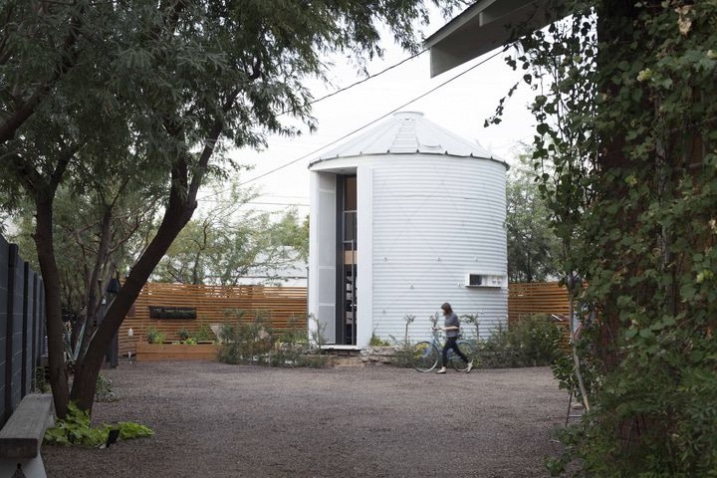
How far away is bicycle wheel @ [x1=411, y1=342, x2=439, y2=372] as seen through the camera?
70.8ft

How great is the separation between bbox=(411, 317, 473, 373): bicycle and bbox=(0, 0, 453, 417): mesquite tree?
11.7 meters

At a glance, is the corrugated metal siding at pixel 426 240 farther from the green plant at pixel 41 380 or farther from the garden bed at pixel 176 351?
the green plant at pixel 41 380

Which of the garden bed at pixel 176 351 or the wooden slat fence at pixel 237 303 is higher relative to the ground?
the wooden slat fence at pixel 237 303

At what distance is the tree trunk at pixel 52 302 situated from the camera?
9461 millimetres

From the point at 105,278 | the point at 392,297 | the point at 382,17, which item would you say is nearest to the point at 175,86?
the point at 382,17

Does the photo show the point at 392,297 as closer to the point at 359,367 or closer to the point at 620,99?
the point at 359,367

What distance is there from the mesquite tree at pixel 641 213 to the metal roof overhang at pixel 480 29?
1.64 ft

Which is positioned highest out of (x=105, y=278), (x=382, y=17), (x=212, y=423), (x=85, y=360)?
(x=382, y=17)

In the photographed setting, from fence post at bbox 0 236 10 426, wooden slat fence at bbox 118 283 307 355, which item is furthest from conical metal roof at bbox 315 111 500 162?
fence post at bbox 0 236 10 426

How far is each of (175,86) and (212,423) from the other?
21.3 ft

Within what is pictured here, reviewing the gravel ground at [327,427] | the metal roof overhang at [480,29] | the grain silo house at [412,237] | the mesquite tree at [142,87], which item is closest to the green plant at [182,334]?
the grain silo house at [412,237]

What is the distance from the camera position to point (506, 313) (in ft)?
89.2

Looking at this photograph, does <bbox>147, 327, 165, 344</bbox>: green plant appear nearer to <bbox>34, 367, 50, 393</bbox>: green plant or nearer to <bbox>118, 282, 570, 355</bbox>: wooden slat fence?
<bbox>118, 282, 570, 355</bbox>: wooden slat fence

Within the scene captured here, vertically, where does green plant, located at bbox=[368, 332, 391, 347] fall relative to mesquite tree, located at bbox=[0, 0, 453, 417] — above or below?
below
